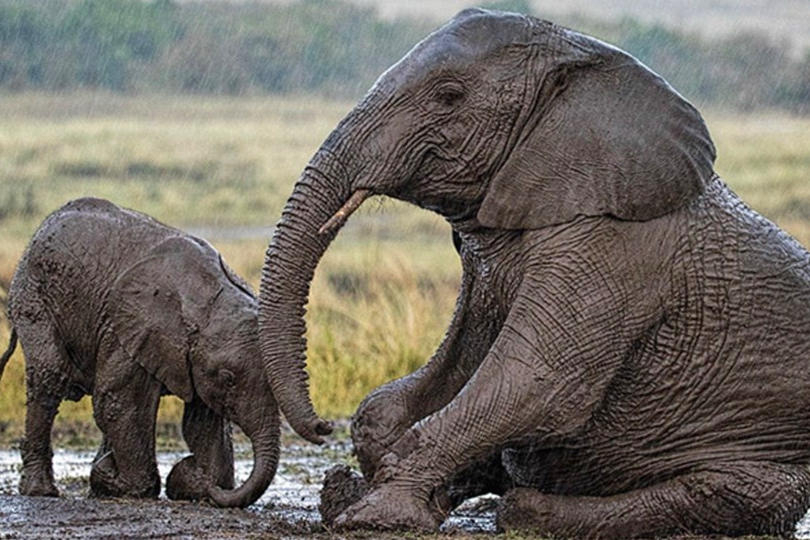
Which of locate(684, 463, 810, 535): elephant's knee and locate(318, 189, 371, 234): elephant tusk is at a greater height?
locate(318, 189, 371, 234): elephant tusk

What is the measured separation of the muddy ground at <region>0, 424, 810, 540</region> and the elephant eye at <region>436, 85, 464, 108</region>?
179cm

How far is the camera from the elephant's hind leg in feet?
27.9

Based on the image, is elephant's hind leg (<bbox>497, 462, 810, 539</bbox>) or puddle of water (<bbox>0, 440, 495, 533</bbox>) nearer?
elephant's hind leg (<bbox>497, 462, 810, 539</bbox>)

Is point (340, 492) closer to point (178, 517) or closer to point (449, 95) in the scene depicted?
point (178, 517)

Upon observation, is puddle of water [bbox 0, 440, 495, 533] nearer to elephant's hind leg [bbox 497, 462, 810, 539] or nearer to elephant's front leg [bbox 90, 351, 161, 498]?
elephant's hind leg [bbox 497, 462, 810, 539]

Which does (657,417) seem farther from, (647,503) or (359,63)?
(359,63)

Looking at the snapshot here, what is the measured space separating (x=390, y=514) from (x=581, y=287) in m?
1.21

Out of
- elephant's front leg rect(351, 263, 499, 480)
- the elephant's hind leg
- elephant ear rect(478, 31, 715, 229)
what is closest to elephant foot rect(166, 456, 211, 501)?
elephant's front leg rect(351, 263, 499, 480)

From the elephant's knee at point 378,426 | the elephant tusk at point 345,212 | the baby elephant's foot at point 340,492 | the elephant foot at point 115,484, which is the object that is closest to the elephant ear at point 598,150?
the elephant tusk at point 345,212

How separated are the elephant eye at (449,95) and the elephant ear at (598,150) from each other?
315 millimetres

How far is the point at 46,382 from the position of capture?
33.3ft

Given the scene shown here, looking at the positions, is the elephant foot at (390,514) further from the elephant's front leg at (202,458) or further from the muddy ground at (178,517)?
the elephant's front leg at (202,458)

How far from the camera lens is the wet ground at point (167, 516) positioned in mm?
8414

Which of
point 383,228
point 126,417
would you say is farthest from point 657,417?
point 383,228
